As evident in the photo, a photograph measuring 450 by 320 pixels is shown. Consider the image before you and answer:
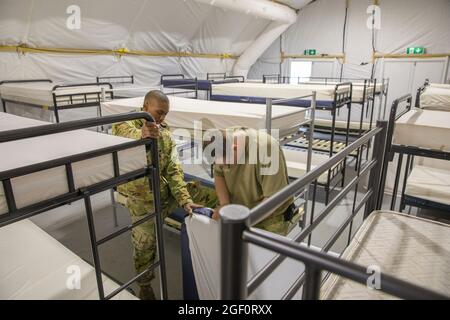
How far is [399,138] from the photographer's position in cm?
218

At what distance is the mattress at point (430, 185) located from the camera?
273cm

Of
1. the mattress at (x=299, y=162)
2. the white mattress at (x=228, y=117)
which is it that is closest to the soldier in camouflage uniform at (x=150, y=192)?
the white mattress at (x=228, y=117)

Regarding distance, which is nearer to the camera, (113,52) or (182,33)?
(113,52)

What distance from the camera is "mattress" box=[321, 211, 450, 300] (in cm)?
133

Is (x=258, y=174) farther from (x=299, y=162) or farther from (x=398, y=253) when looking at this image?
(x=299, y=162)

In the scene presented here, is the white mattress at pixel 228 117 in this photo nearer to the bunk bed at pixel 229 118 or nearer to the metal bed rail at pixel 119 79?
the bunk bed at pixel 229 118

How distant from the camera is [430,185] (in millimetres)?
2867

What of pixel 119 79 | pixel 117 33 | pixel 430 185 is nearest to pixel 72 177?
pixel 430 185

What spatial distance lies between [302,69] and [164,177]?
9.00 metres

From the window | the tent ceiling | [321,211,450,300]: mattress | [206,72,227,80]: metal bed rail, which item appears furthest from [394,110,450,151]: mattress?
the window

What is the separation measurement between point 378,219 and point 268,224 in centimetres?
70

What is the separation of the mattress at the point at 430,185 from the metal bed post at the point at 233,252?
2655mm

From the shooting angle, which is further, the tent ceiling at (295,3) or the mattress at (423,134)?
the tent ceiling at (295,3)

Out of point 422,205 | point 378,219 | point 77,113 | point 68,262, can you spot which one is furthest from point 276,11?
point 68,262
